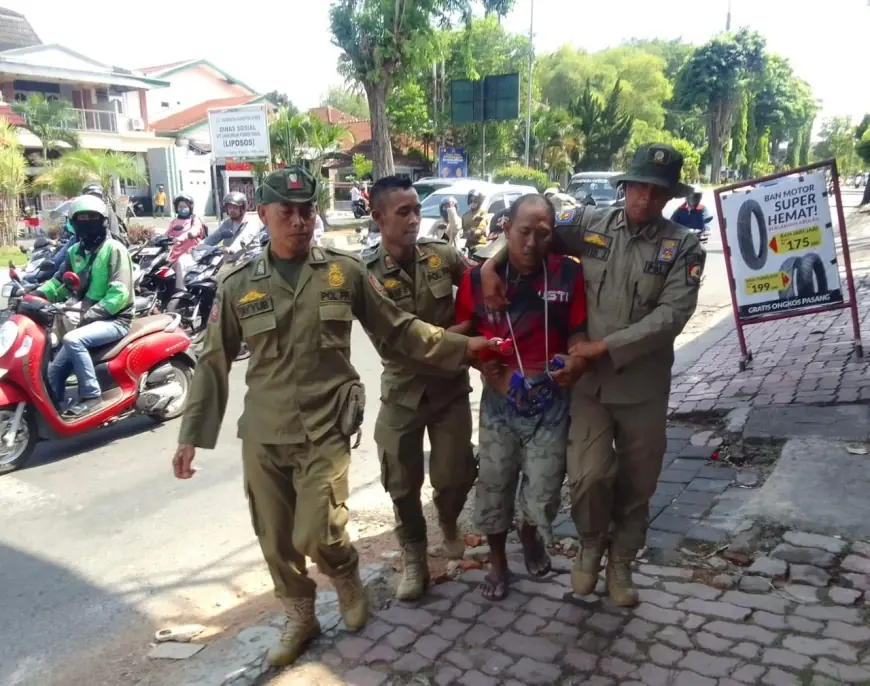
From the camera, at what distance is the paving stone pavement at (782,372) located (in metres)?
5.79

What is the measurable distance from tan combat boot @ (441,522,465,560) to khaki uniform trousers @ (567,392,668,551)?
30.8 inches

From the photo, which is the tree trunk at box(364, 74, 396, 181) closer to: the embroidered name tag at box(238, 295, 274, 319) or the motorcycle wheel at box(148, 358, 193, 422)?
the motorcycle wheel at box(148, 358, 193, 422)

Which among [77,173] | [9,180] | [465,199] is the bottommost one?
[465,199]

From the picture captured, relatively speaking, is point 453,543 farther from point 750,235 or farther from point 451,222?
point 451,222

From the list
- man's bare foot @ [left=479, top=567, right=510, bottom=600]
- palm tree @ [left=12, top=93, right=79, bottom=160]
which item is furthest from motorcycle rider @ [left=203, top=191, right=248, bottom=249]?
palm tree @ [left=12, top=93, right=79, bottom=160]

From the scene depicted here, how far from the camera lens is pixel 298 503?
285 cm

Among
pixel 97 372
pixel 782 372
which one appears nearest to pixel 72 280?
pixel 97 372

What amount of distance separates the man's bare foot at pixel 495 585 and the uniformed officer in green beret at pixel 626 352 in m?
0.30

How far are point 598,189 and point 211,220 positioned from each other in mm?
17534

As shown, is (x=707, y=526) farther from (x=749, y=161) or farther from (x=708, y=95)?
(x=749, y=161)

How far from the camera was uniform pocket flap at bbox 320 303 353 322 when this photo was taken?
112 inches

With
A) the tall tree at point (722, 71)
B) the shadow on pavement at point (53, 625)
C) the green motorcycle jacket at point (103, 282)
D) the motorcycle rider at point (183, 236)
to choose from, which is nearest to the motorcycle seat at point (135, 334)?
the green motorcycle jacket at point (103, 282)

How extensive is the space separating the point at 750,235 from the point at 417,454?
482 cm

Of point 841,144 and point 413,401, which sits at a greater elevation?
point 841,144
